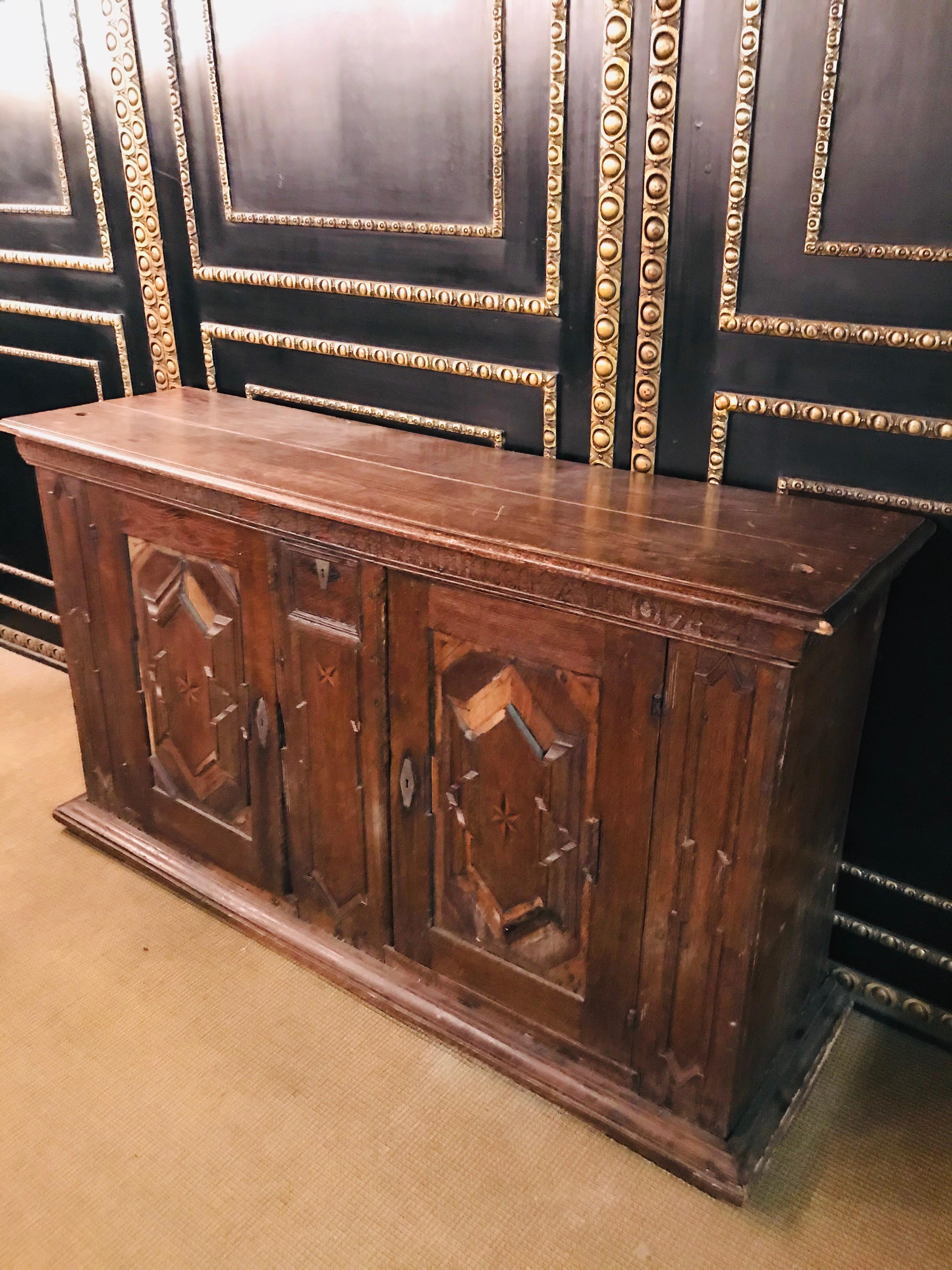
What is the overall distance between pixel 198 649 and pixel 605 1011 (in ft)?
3.28

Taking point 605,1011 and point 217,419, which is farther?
point 217,419

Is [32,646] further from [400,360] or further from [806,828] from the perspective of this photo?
[806,828]

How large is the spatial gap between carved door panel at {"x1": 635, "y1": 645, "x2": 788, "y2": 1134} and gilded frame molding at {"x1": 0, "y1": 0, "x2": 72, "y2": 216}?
6.70 ft

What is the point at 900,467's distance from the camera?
1.54m

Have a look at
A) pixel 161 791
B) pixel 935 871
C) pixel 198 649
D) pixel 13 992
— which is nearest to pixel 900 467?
pixel 935 871

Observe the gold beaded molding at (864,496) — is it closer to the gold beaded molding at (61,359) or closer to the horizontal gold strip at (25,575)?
the gold beaded molding at (61,359)

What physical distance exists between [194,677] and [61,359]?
1228 mm

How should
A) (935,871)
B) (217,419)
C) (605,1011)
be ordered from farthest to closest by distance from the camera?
(217,419), (935,871), (605,1011)

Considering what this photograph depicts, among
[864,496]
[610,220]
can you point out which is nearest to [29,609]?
Answer: [610,220]

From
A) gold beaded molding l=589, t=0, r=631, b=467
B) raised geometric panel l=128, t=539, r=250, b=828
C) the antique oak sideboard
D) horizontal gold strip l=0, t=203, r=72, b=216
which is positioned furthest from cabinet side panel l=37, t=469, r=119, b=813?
gold beaded molding l=589, t=0, r=631, b=467

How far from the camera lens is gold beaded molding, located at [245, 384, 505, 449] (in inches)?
76.7

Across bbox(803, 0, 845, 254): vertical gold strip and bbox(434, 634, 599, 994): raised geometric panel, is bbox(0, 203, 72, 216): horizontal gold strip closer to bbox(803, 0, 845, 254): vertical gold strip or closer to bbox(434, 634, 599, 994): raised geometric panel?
bbox(434, 634, 599, 994): raised geometric panel

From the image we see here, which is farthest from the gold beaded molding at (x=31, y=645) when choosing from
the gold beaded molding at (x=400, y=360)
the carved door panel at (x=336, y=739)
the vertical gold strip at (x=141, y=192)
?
the carved door panel at (x=336, y=739)

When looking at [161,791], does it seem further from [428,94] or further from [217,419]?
[428,94]
